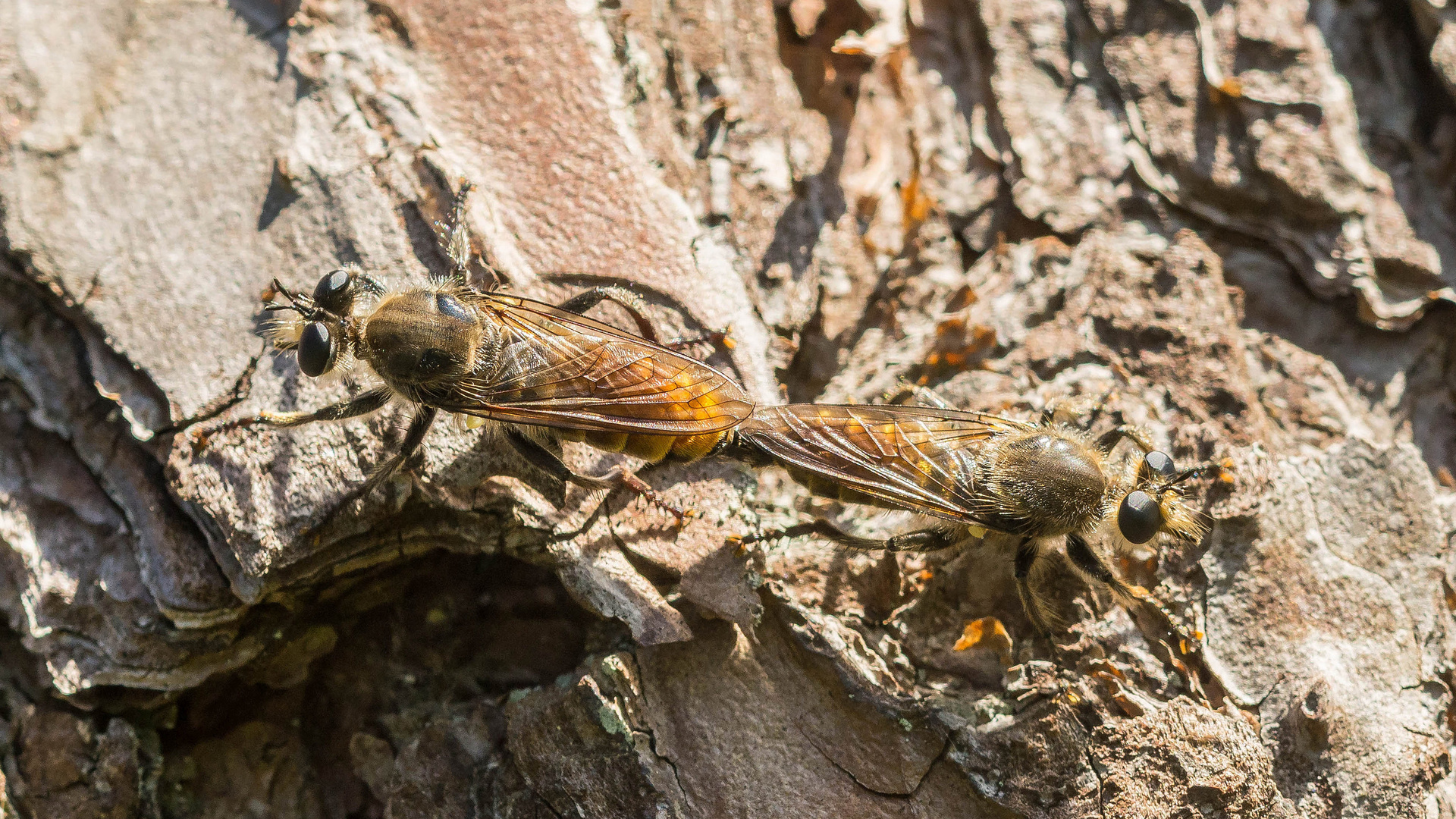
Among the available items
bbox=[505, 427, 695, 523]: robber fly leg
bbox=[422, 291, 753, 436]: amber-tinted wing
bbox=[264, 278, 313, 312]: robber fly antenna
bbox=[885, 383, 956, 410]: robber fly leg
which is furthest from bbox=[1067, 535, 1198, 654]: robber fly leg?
bbox=[264, 278, 313, 312]: robber fly antenna

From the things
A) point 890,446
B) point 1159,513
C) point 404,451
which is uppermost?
point 1159,513

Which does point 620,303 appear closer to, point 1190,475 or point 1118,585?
point 1118,585

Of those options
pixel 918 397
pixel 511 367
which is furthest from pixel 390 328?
pixel 918 397

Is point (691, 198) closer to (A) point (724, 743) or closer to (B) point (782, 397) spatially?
(B) point (782, 397)

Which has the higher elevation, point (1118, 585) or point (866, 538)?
point (1118, 585)

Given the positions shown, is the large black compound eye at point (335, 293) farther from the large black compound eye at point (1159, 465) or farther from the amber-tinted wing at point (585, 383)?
the large black compound eye at point (1159, 465)

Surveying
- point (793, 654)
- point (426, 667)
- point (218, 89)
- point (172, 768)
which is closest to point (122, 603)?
point (172, 768)

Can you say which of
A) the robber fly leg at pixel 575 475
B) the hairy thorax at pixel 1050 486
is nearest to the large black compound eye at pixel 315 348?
the robber fly leg at pixel 575 475
